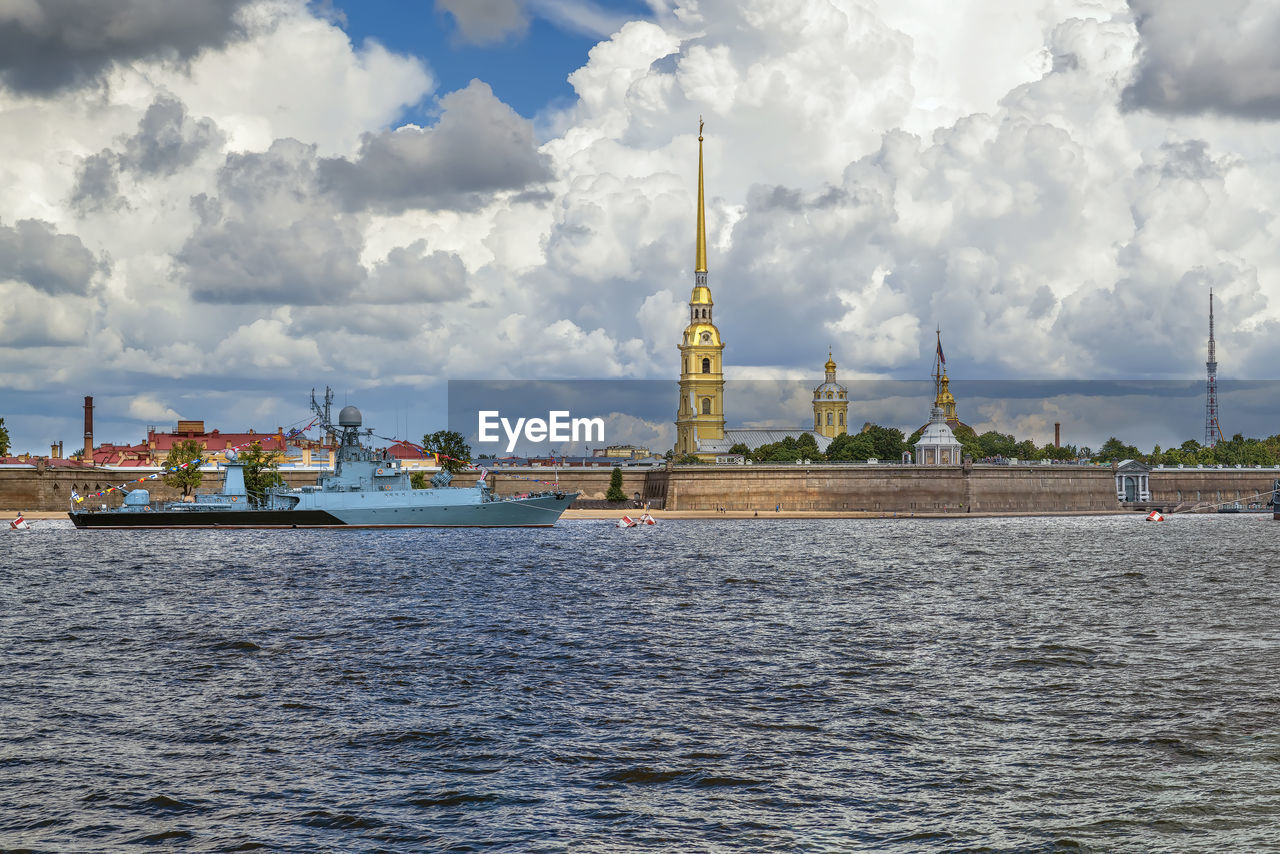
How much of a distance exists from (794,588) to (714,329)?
153 m

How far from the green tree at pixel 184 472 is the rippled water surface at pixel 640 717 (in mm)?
82198

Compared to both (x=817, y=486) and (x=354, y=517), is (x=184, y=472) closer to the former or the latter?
(x=354, y=517)

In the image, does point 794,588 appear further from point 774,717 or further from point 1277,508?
point 1277,508

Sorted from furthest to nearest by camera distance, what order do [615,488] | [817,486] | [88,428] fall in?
[88,428]
[615,488]
[817,486]

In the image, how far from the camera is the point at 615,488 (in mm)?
135875

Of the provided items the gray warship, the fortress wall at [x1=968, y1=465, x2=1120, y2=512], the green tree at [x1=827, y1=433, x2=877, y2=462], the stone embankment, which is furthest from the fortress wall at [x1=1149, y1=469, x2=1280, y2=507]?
the gray warship

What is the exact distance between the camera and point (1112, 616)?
113 ft

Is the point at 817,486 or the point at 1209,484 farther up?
the point at 817,486

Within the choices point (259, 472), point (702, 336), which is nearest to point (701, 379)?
point (702, 336)

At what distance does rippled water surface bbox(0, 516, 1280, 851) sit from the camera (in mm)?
13867

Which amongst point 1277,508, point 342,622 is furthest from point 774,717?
point 1277,508

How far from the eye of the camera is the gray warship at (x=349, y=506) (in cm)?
8606

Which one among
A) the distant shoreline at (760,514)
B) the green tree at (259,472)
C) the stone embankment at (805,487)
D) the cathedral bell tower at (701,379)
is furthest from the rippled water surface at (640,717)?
the cathedral bell tower at (701,379)

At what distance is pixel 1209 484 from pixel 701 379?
253ft
